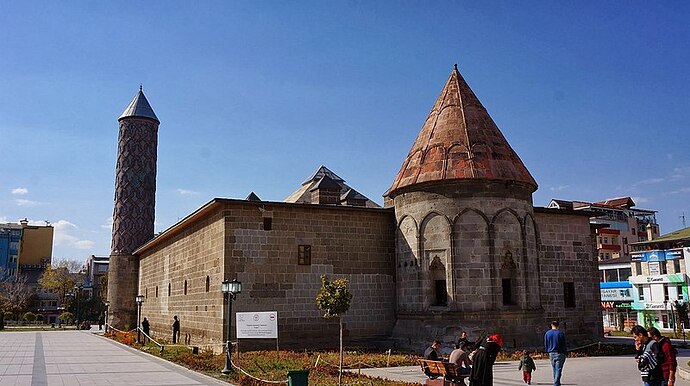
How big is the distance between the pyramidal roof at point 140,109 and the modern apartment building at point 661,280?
39.1 m

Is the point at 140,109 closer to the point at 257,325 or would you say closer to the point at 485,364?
the point at 257,325

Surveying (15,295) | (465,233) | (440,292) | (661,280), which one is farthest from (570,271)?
(15,295)

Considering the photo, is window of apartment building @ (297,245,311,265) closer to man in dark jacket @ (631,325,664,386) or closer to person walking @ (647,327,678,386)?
man in dark jacket @ (631,325,664,386)

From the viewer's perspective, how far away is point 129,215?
41.4 meters

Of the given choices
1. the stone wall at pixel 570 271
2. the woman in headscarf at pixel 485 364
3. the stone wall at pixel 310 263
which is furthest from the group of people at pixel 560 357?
the stone wall at pixel 570 271

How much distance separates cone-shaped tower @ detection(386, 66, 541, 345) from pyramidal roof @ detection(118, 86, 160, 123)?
2687cm

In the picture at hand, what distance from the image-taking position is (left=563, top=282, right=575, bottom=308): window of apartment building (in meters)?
23.8

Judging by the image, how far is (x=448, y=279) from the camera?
806 inches

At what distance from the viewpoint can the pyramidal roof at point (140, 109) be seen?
42531mm

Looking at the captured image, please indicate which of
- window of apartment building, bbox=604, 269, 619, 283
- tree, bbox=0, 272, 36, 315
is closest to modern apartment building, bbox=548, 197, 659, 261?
window of apartment building, bbox=604, 269, 619, 283

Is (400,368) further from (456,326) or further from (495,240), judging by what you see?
(495,240)

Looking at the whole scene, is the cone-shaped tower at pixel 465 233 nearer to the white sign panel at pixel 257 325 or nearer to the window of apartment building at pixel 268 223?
the window of apartment building at pixel 268 223

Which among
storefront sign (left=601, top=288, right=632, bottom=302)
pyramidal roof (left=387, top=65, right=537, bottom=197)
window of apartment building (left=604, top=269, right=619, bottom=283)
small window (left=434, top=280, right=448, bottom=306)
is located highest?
pyramidal roof (left=387, top=65, right=537, bottom=197)

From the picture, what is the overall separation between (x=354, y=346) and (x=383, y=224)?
5.06 meters
